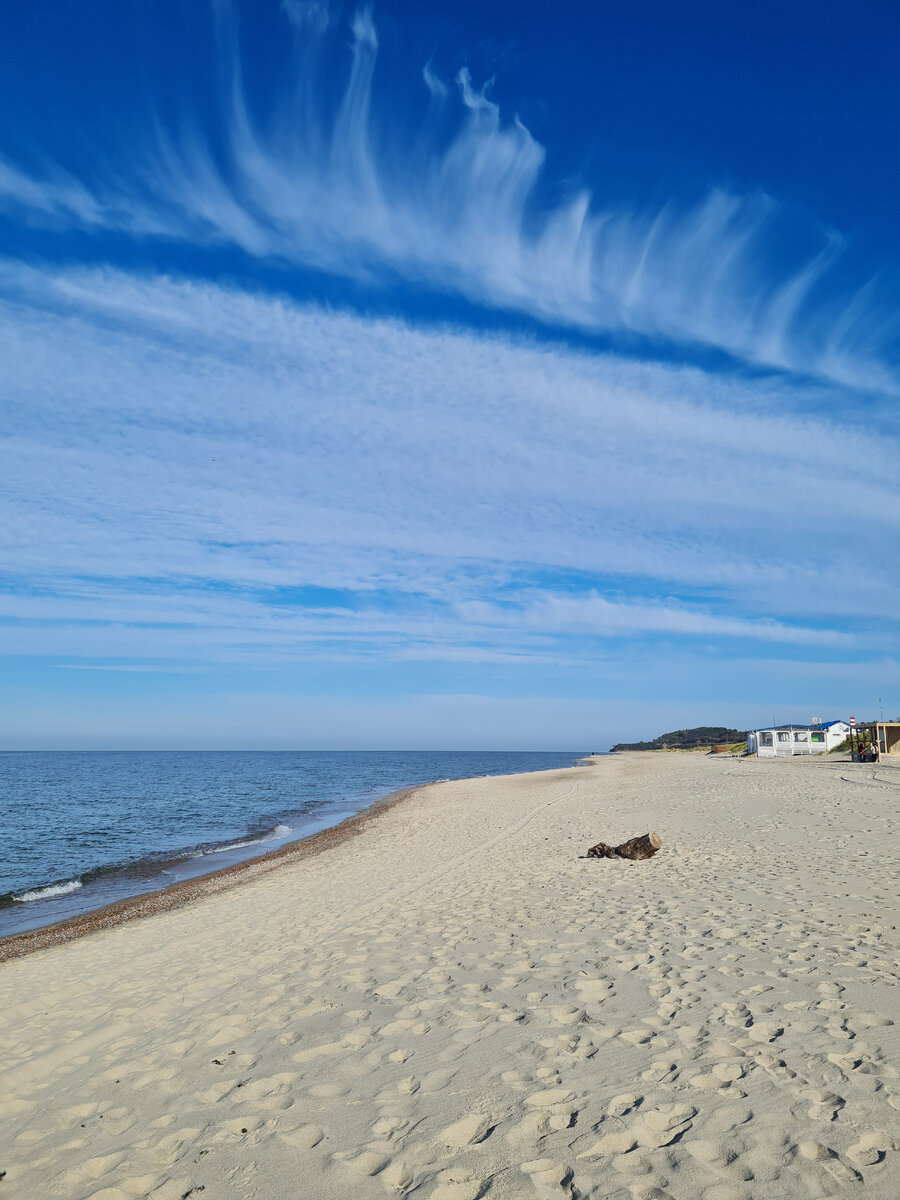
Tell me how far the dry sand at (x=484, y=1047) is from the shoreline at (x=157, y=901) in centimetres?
161

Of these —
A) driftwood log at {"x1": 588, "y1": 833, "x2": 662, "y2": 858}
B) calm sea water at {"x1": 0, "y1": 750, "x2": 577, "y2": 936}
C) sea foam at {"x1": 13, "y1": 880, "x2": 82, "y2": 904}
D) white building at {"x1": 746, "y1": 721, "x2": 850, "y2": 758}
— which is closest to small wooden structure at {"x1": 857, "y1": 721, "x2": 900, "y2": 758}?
white building at {"x1": 746, "y1": 721, "x2": 850, "y2": 758}

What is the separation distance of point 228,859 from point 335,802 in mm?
22372

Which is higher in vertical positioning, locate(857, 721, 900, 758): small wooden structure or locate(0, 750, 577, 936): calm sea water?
locate(857, 721, 900, 758): small wooden structure

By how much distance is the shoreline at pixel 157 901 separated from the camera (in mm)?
11969

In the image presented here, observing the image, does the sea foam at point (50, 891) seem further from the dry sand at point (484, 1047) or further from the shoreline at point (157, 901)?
the dry sand at point (484, 1047)

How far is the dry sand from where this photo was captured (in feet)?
12.0

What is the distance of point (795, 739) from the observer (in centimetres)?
5944

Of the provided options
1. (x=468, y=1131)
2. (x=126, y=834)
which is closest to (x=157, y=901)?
(x=468, y=1131)

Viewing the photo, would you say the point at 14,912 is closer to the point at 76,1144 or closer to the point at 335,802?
the point at 76,1144

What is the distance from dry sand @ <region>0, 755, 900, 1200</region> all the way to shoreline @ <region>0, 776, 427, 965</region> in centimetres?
161

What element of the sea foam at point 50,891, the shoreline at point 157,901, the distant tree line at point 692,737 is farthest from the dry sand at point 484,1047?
the distant tree line at point 692,737

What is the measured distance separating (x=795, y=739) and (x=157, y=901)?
58.4m

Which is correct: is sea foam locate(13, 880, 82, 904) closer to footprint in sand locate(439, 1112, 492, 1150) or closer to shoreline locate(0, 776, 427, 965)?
shoreline locate(0, 776, 427, 965)

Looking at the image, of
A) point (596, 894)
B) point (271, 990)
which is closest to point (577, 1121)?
point (271, 990)
